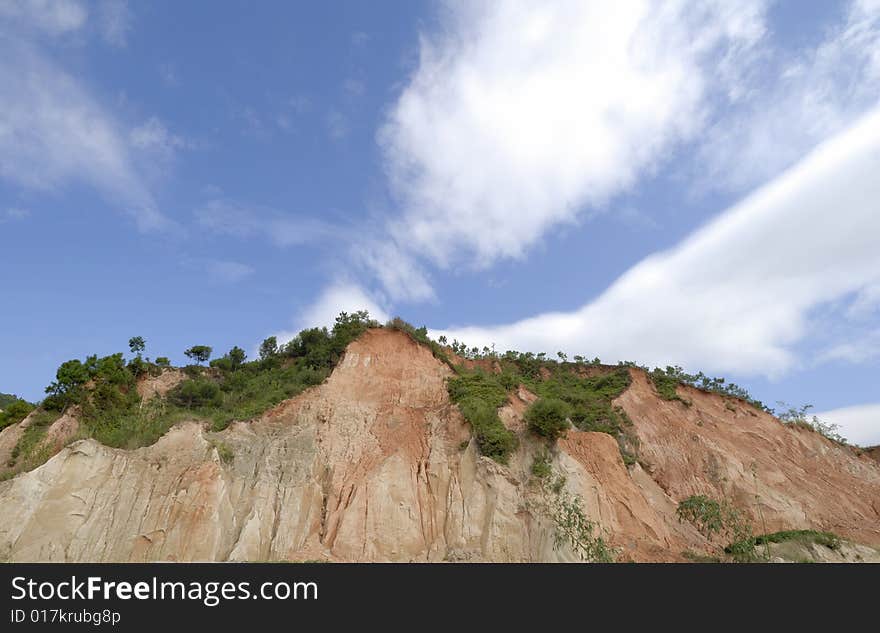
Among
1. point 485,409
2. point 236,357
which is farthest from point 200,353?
point 485,409

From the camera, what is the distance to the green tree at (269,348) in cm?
3385

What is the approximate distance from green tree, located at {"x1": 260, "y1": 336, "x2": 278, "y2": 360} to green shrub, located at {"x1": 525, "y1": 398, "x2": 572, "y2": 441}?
17726 mm

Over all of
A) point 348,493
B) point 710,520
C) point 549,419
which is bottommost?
point 710,520

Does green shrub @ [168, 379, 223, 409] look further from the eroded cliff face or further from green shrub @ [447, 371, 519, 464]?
green shrub @ [447, 371, 519, 464]

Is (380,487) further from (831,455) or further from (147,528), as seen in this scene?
(831,455)

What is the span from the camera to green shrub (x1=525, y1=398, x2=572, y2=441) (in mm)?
23250

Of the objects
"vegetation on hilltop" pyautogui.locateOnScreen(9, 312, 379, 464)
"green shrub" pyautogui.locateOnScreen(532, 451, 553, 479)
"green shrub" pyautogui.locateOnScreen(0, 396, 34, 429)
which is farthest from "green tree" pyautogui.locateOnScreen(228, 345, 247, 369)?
"green shrub" pyautogui.locateOnScreen(532, 451, 553, 479)

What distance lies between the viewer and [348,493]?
22.4m

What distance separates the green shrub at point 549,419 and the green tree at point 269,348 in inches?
698

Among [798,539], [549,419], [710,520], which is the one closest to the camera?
[549,419]

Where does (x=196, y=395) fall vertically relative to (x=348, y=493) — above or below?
above

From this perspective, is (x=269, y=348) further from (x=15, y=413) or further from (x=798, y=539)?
(x=798, y=539)

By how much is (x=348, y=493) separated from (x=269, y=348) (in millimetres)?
14988
